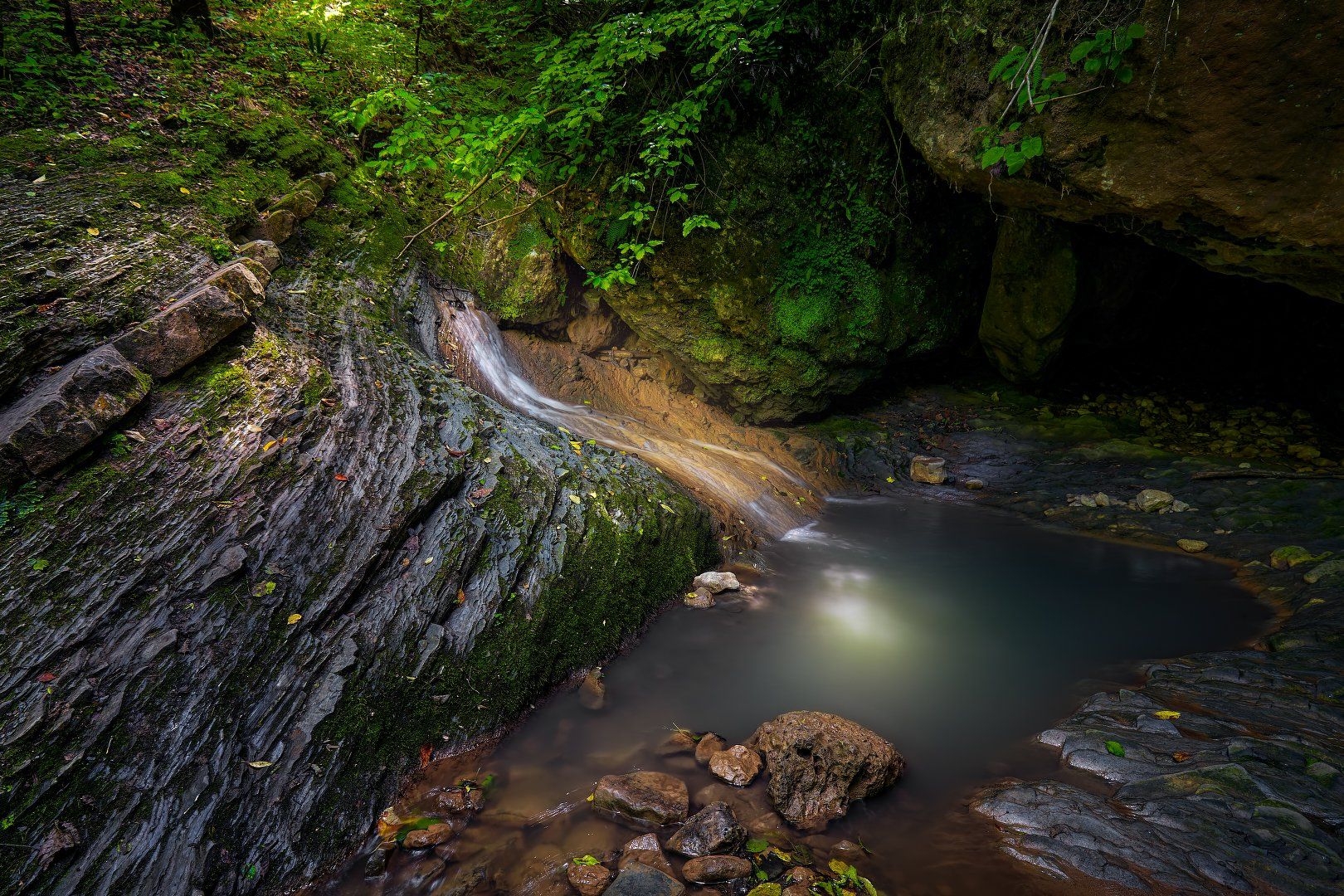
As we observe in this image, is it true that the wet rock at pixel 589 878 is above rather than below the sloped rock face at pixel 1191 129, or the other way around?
below

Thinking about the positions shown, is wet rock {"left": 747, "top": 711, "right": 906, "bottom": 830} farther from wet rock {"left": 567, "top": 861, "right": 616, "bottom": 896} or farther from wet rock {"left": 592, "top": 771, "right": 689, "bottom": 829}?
wet rock {"left": 567, "top": 861, "right": 616, "bottom": 896}

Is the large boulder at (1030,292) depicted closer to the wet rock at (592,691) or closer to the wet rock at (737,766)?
the wet rock at (737,766)

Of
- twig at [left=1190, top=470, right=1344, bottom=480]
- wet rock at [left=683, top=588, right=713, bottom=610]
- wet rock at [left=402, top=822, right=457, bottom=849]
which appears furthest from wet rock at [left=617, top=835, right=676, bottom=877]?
twig at [left=1190, top=470, right=1344, bottom=480]

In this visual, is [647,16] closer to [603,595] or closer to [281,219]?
[281,219]

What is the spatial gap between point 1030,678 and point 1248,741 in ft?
4.55

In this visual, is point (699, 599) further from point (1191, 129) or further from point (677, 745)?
point (1191, 129)

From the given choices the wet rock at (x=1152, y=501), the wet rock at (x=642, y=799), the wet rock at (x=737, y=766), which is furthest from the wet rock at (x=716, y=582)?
the wet rock at (x=1152, y=501)

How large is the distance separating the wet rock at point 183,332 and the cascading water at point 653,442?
9.01 ft

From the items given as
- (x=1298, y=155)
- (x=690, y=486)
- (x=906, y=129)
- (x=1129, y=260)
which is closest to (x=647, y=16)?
(x=906, y=129)

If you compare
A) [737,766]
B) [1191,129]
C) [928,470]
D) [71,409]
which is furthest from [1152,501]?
[71,409]

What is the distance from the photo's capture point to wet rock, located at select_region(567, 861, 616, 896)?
258 cm

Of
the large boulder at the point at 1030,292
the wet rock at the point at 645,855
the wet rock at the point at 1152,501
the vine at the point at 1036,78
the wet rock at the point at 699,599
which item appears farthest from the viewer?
the large boulder at the point at 1030,292

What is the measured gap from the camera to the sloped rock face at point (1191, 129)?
3414mm

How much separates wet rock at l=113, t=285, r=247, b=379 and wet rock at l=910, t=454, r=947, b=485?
26.4 ft
